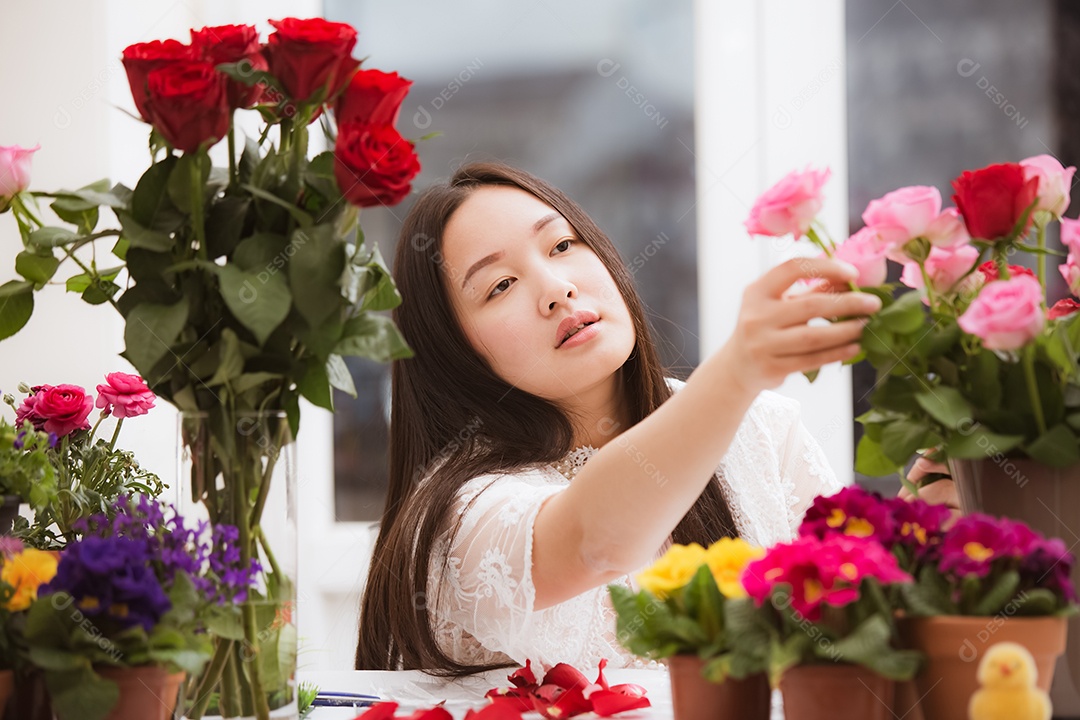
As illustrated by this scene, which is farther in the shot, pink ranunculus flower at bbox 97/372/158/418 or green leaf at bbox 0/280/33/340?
pink ranunculus flower at bbox 97/372/158/418

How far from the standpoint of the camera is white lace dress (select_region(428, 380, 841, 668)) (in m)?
1.10

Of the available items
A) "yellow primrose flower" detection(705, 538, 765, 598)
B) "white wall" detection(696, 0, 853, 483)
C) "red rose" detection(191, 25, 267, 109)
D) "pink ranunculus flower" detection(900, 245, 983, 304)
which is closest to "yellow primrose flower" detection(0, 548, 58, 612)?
"red rose" detection(191, 25, 267, 109)

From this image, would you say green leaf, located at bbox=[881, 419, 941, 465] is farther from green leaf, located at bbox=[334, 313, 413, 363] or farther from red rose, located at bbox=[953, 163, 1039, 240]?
green leaf, located at bbox=[334, 313, 413, 363]

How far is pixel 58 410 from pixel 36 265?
0.44m

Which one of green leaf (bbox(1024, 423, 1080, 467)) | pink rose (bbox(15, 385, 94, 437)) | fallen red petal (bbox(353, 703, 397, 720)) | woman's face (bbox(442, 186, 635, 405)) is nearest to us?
green leaf (bbox(1024, 423, 1080, 467))

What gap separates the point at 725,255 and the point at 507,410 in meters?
1.16

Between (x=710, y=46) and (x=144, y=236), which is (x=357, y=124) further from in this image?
(x=710, y=46)

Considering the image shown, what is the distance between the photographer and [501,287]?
143cm

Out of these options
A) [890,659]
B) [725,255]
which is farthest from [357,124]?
[725,255]

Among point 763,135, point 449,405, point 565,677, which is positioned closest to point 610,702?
point 565,677

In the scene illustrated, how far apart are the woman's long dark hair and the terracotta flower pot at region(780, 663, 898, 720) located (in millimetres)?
785

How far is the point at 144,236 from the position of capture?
2.41ft

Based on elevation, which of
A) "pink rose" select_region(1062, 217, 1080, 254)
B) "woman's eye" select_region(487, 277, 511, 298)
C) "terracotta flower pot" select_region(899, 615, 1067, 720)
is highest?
"woman's eye" select_region(487, 277, 511, 298)

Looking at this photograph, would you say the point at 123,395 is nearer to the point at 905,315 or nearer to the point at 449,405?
the point at 449,405
